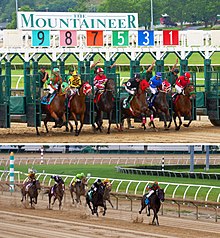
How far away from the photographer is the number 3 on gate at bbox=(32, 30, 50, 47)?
64.1ft

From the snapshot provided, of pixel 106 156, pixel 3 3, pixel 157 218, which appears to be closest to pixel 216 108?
pixel 157 218

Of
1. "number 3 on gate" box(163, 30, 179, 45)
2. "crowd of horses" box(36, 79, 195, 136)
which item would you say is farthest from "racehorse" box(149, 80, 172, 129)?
"number 3 on gate" box(163, 30, 179, 45)

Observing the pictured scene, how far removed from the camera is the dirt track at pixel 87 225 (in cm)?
1756

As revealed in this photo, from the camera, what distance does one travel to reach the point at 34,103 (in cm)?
1905

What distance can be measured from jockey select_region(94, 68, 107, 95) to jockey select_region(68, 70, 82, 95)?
1.04 feet

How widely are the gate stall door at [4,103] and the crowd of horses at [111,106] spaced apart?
1.73ft

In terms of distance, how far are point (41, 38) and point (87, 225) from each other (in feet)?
10.0

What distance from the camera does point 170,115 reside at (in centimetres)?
1955

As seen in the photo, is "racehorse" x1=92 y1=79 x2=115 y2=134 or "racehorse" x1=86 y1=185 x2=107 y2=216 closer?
"racehorse" x1=92 y1=79 x2=115 y2=134

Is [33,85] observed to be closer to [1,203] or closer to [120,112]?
[120,112]

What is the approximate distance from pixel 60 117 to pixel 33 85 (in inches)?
25.1

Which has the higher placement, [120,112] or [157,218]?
[120,112]

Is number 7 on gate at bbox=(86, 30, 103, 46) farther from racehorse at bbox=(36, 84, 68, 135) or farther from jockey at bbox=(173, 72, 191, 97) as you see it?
racehorse at bbox=(36, 84, 68, 135)

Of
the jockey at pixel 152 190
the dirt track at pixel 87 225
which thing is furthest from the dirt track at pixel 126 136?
Answer: the dirt track at pixel 87 225
